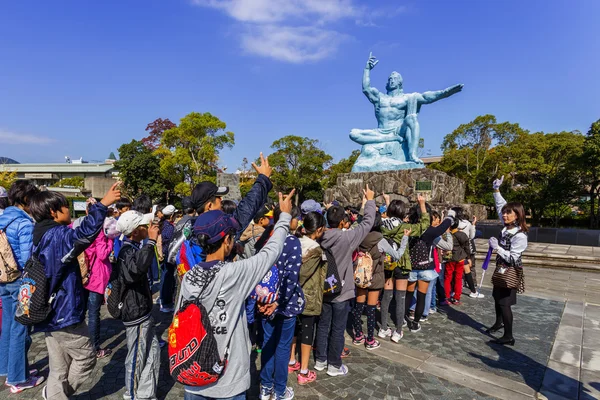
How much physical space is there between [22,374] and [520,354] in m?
5.41

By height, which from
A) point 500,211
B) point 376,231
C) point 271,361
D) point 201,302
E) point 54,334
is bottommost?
point 271,361

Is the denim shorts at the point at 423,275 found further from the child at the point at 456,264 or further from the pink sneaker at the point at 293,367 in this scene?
the pink sneaker at the point at 293,367

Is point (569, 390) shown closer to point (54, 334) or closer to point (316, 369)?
point (316, 369)

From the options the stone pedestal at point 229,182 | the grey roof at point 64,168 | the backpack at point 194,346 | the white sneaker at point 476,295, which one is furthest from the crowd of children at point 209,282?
the grey roof at point 64,168

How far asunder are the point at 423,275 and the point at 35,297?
13.4 ft

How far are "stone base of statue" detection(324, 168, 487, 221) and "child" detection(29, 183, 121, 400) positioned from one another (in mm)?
11227

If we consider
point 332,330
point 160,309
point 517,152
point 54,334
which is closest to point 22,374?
point 54,334

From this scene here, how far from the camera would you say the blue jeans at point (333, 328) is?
3.27m

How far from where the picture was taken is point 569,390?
3139 mm

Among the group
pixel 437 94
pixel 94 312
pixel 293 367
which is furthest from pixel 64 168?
pixel 293 367

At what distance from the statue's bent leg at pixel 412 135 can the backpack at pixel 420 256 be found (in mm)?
10039

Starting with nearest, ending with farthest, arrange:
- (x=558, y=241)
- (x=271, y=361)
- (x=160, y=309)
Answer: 1. (x=271, y=361)
2. (x=160, y=309)
3. (x=558, y=241)

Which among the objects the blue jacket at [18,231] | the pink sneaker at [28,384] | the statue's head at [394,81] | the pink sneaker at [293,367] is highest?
the statue's head at [394,81]

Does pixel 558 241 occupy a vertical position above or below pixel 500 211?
below
